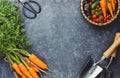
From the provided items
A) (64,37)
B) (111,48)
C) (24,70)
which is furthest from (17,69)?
(111,48)

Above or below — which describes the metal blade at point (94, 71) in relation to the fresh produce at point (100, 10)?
below

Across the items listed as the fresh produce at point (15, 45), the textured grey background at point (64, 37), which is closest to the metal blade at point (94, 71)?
the textured grey background at point (64, 37)

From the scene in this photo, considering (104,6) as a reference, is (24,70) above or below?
below

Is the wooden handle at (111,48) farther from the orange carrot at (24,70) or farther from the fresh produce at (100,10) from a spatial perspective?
the orange carrot at (24,70)

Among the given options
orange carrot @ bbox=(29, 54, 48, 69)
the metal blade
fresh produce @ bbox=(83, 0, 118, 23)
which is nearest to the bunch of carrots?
orange carrot @ bbox=(29, 54, 48, 69)

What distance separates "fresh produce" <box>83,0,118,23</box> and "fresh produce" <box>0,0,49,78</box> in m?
0.34

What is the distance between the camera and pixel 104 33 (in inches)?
88.7

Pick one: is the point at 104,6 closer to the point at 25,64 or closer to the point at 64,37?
the point at 64,37

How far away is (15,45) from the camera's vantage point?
7.32 feet

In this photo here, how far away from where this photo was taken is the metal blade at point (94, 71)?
219cm

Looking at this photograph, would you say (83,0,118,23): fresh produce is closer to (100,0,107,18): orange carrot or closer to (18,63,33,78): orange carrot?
(100,0,107,18): orange carrot

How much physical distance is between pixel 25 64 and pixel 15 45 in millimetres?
108

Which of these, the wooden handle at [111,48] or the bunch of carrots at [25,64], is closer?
the wooden handle at [111,48]

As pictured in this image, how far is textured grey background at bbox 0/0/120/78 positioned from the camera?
2.26 meters
